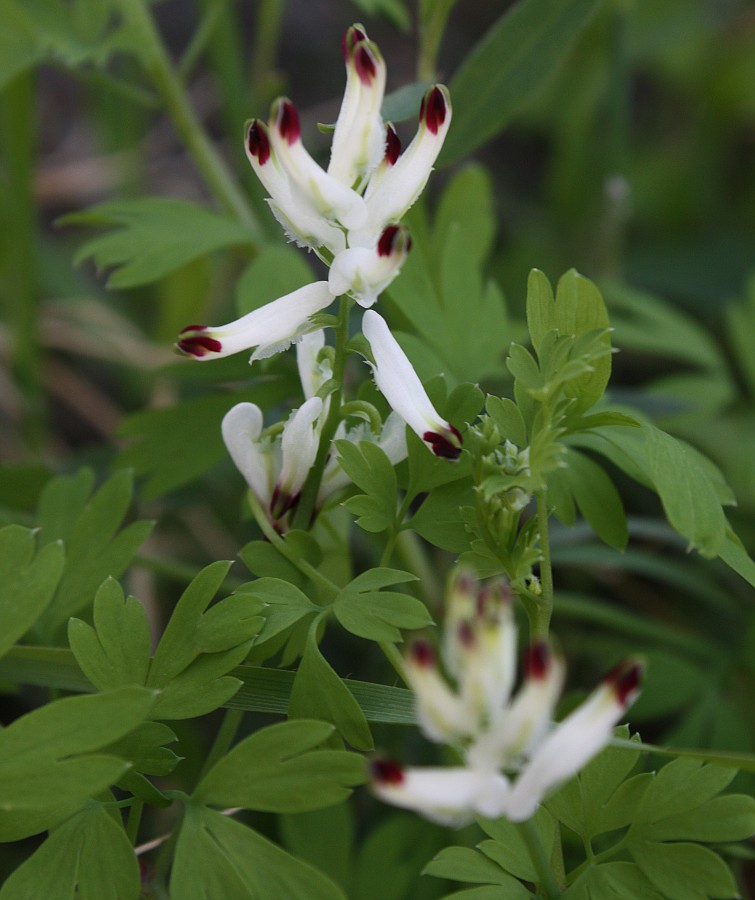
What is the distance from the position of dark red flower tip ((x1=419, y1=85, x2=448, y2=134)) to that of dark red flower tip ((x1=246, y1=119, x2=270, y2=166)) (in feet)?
0.55

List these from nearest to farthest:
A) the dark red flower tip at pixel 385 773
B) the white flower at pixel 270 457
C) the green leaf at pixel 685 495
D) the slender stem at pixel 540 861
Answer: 1. the dark red flower tip at pixel 385 773
2. the slender stem at pixel 540 861
3. the green leaf at pixel 685 495
4. the white flower at pixel 270 457

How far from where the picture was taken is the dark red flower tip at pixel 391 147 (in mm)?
984

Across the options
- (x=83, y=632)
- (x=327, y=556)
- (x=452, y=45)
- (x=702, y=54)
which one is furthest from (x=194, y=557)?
(x=702, y=54)

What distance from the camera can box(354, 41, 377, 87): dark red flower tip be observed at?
0.93 m

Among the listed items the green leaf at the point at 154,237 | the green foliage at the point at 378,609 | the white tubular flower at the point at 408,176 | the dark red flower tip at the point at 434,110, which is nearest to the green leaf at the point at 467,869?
the green foliage at the point at 378,609

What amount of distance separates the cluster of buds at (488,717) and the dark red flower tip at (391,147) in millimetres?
495

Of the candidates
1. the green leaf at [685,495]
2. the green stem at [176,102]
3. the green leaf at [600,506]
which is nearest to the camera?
the green leaf at [685,495]

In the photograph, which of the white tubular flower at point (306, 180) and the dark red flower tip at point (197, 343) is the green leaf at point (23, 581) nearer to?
the dark red flower tip at point (197, 343)

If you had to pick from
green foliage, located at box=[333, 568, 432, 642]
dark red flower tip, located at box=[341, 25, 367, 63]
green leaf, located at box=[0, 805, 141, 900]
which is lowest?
green leaf, located at box=[0, 805, 141, 900]

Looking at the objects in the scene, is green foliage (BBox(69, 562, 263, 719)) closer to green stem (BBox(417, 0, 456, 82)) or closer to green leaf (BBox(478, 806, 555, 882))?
green leaf (BBox(478, 806, 555, 882))

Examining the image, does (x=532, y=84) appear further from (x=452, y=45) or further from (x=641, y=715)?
(x=452, y=45)

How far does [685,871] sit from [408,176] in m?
0.81

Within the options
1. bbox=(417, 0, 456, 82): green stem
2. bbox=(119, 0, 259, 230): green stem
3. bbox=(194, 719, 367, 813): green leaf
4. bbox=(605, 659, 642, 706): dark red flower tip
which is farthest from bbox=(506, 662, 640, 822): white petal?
bbox=(119, 0, 259, 230): green stem

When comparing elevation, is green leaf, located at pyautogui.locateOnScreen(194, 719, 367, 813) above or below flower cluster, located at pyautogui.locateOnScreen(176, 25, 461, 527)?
below
